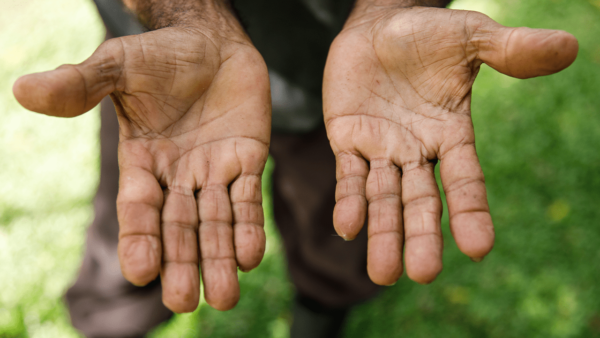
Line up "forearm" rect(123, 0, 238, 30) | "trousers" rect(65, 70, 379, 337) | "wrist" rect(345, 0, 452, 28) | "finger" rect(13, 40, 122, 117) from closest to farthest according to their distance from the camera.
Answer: "finger" rect(13, 40, 122, 117) → "forearm" rect(123, 0, 238, 30) → "wrist" rect(345, 0, 452, 28) → "trousers" rect(65, 70, 379, 337)

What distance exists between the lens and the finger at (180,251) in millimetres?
1276

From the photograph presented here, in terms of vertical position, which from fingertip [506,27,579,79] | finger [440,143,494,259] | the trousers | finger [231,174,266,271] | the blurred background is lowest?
the blurred background

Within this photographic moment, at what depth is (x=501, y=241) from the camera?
293 cm

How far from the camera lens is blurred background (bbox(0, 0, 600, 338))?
2617mm

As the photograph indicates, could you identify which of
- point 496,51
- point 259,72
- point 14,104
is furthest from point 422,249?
point 14,104

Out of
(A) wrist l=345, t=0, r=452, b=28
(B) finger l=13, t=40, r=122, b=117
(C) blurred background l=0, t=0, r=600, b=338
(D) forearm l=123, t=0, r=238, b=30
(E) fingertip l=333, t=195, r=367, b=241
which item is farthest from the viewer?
(C) blurred background l=0, t=0, r=600, b=338

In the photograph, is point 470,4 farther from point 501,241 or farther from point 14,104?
A: point 14,104

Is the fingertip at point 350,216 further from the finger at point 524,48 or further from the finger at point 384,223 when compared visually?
the finger at point 524,48

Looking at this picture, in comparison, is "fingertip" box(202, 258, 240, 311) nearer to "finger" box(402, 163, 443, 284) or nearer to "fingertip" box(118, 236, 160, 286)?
"fingertip" box(118, 236, 160, 286)

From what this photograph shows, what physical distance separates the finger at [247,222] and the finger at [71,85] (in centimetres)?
57

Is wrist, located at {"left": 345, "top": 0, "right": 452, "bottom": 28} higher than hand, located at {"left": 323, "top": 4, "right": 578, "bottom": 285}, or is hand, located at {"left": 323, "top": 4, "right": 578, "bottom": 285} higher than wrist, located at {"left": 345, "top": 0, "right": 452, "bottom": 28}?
wrist, located at {"left": 345, "top": 0, "right": 452, "bottom": 28}

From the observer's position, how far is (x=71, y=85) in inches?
48.7

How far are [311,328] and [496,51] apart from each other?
6.41ft

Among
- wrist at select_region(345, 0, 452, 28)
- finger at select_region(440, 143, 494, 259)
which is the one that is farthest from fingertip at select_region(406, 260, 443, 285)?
wrist at select_region(345, 0, 452, 28)
